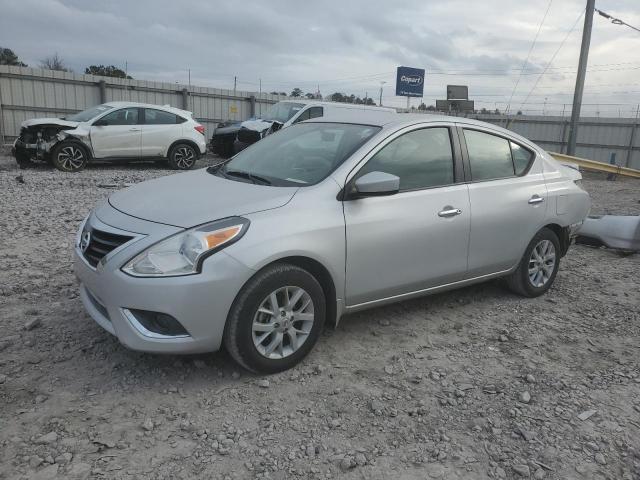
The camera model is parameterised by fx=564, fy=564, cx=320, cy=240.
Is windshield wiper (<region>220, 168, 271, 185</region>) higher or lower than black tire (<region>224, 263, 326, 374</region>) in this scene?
higher

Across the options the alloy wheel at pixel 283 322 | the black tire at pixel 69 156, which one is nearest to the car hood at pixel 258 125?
the black tire at pixel 69 156

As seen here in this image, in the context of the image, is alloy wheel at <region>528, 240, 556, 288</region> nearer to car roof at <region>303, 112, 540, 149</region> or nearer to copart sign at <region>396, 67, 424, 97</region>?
car roof at <region>303, 112, 540, 149</region>

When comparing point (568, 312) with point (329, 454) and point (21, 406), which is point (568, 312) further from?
point (21, 406)

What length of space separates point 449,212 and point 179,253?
2097 millimetres

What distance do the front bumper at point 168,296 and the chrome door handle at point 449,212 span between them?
5.52ft

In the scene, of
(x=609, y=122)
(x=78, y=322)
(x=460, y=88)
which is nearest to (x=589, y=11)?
(x=460, y=88)

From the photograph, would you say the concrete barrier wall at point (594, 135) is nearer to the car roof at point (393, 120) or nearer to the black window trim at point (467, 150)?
the black window trim at point (467, 150)

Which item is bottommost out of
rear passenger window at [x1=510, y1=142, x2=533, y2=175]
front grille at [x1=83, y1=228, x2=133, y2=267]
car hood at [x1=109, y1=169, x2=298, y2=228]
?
front grille at [x1=83, y1=228, x2=133, y2=267]

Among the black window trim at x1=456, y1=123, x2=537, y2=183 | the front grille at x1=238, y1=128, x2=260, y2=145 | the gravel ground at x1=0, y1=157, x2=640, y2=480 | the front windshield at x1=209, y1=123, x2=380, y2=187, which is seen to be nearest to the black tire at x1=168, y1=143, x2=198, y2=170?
the front grille at x1=238, y1=128, x2=260, y2=145

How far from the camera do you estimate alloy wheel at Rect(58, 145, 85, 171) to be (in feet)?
40.4

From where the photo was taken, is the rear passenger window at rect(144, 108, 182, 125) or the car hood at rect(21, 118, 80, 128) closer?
the car hood at rect(21, 118, 80, 128)

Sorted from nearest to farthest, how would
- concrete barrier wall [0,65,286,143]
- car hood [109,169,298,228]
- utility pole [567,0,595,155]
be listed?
car hood [109,169,298,228], utility pole [567,0,595,155], concrete barrier wall [0,65,286,143]

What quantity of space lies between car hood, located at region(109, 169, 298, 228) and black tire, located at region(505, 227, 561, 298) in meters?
2.47

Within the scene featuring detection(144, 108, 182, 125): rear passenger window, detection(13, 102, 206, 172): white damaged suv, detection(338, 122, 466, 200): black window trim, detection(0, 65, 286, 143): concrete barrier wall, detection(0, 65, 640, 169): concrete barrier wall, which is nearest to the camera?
detection(338, 122, 466, 200): black window trim
